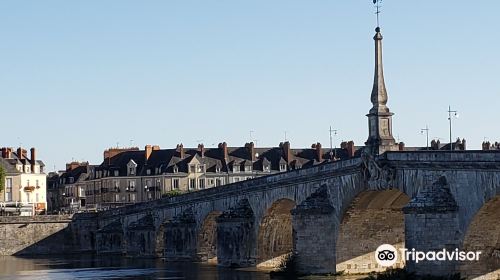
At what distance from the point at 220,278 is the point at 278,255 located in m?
9.65

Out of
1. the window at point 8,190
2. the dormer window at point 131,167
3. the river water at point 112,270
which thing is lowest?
the river water at point 112,270

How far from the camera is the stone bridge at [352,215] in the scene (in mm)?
44156

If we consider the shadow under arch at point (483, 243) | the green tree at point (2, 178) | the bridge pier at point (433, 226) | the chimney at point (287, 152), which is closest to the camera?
the shadow under arch at point (483, 243)

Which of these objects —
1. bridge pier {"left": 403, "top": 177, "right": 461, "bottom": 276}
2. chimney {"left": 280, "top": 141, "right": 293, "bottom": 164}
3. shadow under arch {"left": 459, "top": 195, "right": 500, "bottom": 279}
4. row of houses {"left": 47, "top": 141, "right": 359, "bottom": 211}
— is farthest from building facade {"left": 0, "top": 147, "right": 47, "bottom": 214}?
shadow under arch {"left": 459, "top": 195, "right": 500, "bottom": 279}

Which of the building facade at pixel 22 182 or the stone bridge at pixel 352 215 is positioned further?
the building facade at pixel 22 182

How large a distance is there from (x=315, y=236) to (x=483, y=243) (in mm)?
13889

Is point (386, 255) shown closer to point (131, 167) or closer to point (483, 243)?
point (483, 243)

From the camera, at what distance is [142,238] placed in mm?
91375

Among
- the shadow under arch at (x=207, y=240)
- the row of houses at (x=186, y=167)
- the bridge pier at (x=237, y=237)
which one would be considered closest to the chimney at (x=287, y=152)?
the row of houses at (x=186, y=167)

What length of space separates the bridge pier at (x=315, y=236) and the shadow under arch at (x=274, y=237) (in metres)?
9.72

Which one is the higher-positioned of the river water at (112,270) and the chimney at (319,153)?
the chimney at (319,153)

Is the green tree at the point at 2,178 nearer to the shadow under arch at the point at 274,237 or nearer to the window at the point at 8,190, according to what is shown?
the window at the point at 8,190

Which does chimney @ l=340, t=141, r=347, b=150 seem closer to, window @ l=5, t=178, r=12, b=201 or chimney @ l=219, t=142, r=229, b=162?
chimney @ l=219, t=142, r=229, b=162

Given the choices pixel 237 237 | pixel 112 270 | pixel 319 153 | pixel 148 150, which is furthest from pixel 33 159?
pixel 237 237
